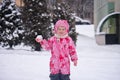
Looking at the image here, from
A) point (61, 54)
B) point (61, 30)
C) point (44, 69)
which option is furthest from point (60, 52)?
point (44, 69)

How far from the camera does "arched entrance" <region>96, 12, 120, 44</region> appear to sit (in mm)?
19723

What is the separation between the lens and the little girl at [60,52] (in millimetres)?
5777

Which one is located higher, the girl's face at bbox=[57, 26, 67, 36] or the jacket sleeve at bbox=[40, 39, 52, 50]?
the girl's face at bbox=[57, 26, 67, 36]

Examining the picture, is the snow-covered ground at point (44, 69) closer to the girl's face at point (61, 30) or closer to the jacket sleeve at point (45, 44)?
the jacket sleeve at point (45, 44)

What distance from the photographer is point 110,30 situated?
21.4 metres

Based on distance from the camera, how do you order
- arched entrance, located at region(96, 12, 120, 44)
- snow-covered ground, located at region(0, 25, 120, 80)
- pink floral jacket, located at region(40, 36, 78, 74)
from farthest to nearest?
arched entrance, located at region(96, 12, 120, 44), snow-covered ground, located at region(0, 25, 120, 80), pink floral jacket, located at region(40, 36, 78, 74)

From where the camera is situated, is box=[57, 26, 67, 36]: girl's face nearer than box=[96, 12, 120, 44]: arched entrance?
Yes

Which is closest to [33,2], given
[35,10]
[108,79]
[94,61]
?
[35,10]

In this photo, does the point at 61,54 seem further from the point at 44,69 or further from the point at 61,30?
the point at 44,69

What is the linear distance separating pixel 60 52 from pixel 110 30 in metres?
16.1

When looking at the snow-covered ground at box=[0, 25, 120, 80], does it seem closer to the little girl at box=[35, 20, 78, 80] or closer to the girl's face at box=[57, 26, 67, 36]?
the little girl at box=[35, 20, 78, 80]

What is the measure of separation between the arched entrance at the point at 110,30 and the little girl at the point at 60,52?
13855mm

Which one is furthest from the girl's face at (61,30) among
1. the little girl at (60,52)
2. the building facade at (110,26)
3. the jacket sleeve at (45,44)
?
the building facade at (110,26)

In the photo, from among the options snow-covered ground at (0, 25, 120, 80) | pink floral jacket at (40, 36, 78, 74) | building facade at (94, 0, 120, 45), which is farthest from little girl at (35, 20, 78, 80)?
building facade at (94, 0, 120, 45)
